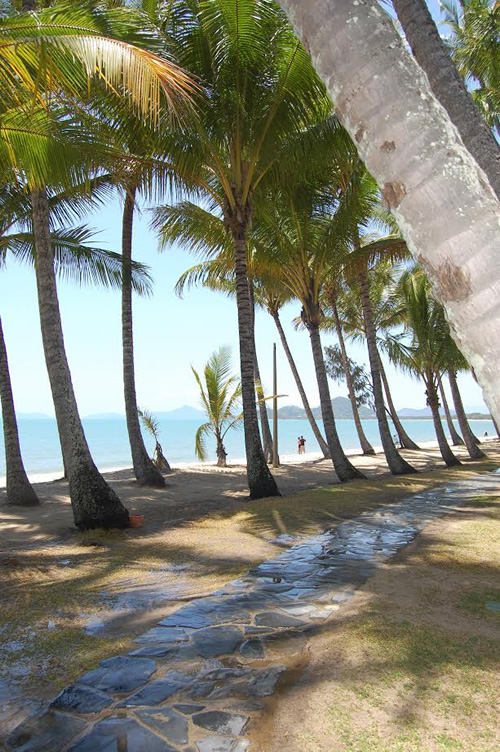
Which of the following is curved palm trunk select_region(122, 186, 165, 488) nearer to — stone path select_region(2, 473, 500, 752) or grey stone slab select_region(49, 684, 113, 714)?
stone path select_region(2, 473, 500, 752)

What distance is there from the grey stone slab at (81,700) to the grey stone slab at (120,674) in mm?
60

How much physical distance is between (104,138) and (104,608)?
6893 mm

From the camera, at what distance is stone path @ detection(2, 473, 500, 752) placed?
2566 millimetres

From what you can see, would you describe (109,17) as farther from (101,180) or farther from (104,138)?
(101,180)

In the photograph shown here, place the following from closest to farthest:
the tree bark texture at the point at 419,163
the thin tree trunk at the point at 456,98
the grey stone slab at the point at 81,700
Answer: the tree bark texture at the point at 419,163 < the grey stone slab at the point at 81,700 < the thin tree trunk at the point at 456,98

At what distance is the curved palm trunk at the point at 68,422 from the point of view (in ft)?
26.0

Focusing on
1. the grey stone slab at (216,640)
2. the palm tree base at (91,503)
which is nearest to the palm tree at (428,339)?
the palm tree base at (91,503)

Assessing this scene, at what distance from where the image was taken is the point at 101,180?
1271cm

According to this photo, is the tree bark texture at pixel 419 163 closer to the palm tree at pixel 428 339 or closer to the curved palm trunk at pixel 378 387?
the curved palm trunk at pixel 378 387

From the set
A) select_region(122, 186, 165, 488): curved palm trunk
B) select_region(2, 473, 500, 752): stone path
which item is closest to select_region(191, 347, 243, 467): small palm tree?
select_region(122, 186, 165, 488): curved palm trunk

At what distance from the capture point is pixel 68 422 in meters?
8.15

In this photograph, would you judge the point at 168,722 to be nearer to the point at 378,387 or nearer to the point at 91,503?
the point at 91,503

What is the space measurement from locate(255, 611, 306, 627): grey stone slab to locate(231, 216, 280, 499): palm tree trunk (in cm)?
664

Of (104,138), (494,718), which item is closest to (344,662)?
(494,718)
